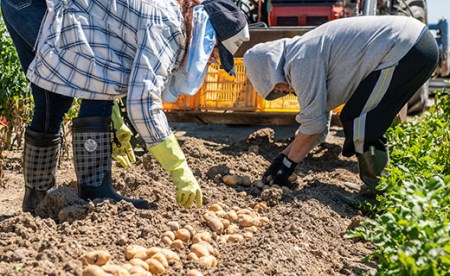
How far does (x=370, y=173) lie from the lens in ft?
14.5

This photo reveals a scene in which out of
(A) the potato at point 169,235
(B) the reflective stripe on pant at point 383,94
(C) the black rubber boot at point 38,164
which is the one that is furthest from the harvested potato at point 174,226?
(B) the reflective stripe on pant at point 383,94

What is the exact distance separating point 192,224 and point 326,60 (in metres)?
1.43

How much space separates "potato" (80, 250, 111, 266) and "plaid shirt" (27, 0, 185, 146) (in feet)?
2.13

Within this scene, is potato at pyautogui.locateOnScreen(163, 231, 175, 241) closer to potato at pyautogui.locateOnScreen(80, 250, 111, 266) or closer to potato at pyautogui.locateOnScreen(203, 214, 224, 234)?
potato at pyautogui.locateOnScreen(203, 214, 224, 234)

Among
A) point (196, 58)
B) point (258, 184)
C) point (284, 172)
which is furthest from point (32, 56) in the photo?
point (284, 172)

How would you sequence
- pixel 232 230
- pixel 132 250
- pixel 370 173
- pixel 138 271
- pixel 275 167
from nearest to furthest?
pixel 138 271, pixel 132 250, pixel 232 230, pixel 370 173, pixel 275 167

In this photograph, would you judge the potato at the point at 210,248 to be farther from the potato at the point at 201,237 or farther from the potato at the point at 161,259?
the potato at the point at 161,259

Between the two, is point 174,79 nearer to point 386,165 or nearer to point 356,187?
point 386,165

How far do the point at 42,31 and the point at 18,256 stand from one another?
1.04 meters

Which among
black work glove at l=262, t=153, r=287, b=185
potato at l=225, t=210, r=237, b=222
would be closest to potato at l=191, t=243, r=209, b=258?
potato at l=225, t=210, r=237, b=222

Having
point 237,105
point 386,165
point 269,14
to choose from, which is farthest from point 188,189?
point 269,14

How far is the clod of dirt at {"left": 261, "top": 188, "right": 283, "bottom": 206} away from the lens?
424 centimetres

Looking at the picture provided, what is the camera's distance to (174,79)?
3387 mm

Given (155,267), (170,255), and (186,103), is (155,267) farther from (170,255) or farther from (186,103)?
(186,103)
